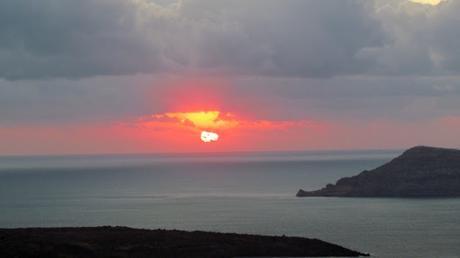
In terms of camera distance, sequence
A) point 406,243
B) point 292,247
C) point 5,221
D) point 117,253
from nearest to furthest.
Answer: point 117,253 → point 292,247 → point 406,243 → point 5,221

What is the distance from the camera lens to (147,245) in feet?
349

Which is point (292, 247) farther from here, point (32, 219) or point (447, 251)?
point (32, 219)

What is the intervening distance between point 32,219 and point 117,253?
312ft

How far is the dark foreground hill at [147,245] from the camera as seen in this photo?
99.1m

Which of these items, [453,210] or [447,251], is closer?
[447,251]

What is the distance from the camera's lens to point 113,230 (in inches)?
4658

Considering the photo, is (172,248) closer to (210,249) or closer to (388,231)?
(210,249)

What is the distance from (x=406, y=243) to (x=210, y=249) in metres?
37.3

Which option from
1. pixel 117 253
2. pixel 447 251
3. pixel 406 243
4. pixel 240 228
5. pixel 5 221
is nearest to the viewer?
pixel 117 253

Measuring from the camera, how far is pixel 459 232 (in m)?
146

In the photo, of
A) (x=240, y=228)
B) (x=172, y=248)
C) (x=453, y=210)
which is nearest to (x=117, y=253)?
(x=172, y=248)

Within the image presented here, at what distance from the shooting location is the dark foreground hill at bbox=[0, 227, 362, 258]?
99125mm

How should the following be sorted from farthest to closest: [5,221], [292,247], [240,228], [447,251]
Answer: [5,221] < [240,228] < [447,251] < [292,247]

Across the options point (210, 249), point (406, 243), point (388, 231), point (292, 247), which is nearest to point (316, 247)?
point (292, 247)
